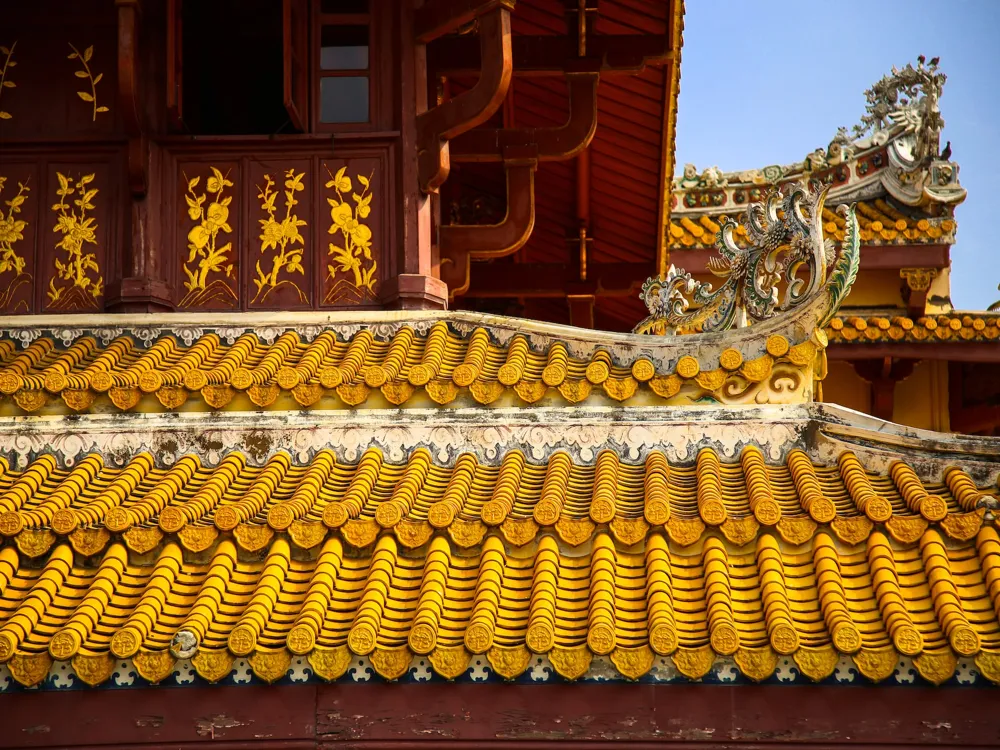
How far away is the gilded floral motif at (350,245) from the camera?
8.13 m

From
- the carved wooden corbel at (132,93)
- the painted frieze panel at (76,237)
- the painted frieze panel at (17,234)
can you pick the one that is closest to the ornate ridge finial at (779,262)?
the carved wooden corbel at (132,93)

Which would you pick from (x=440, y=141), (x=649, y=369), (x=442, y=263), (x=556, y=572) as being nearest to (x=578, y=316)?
(x=442, y=263)

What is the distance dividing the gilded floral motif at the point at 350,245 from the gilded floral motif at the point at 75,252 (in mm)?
1382

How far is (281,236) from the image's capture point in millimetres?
8219

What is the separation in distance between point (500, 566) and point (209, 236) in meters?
3.39

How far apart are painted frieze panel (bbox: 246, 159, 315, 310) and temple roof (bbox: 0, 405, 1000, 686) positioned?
1387 mm

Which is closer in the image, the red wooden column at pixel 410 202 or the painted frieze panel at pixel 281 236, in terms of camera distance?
the red wooden column at pixel 410 202

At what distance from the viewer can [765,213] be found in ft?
24.1

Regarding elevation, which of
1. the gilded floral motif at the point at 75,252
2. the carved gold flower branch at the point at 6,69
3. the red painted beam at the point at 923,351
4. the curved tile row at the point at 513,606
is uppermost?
the carved gold flower branch at the point at 6,69

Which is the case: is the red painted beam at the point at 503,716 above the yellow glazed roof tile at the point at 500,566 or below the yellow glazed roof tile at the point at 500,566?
below

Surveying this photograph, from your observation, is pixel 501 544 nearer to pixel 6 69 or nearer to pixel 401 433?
pixel 401 433

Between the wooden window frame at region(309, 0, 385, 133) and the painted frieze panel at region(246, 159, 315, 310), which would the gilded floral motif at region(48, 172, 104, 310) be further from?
the wooden window frame at region(309, 0, 385, 133)

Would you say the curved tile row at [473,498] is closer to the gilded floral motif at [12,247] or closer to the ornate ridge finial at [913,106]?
the gilded floral motif at [12,247]

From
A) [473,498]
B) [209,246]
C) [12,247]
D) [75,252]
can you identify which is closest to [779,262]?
[473,498]
